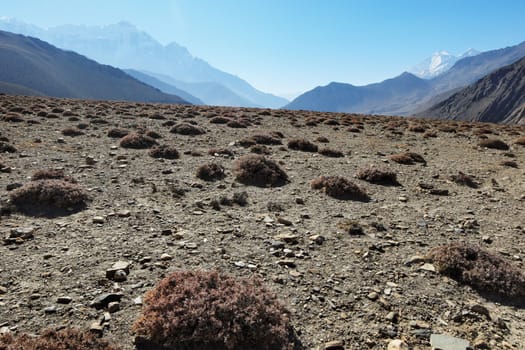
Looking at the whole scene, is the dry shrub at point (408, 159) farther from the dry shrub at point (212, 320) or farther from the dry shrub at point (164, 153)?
the dry shrub at point (212, 320)

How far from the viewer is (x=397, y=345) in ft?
14.8

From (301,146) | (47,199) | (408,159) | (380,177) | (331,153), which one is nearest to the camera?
(47,199)

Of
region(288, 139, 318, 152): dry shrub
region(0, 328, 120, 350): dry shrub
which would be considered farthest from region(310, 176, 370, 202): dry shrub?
region(0, 328, 120, 350): dry shrub

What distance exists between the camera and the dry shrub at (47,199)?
8750mm

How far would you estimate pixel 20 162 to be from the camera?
525 inches

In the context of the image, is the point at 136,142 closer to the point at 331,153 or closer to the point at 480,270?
the point at 331,153

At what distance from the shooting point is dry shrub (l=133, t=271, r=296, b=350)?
4.22 m

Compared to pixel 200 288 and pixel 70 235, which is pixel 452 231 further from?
pixel 70 235

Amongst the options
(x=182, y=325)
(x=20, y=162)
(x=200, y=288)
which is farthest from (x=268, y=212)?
(x=20, y=162)

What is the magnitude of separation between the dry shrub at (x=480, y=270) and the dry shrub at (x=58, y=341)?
5796mm

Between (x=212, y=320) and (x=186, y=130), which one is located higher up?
(x=212, y=320)

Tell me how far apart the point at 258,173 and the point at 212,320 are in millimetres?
8566

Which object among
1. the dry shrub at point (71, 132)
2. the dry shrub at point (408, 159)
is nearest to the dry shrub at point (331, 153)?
the dry shrub at point (408, 159)

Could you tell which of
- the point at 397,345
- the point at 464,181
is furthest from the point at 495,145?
the point at 397,345
